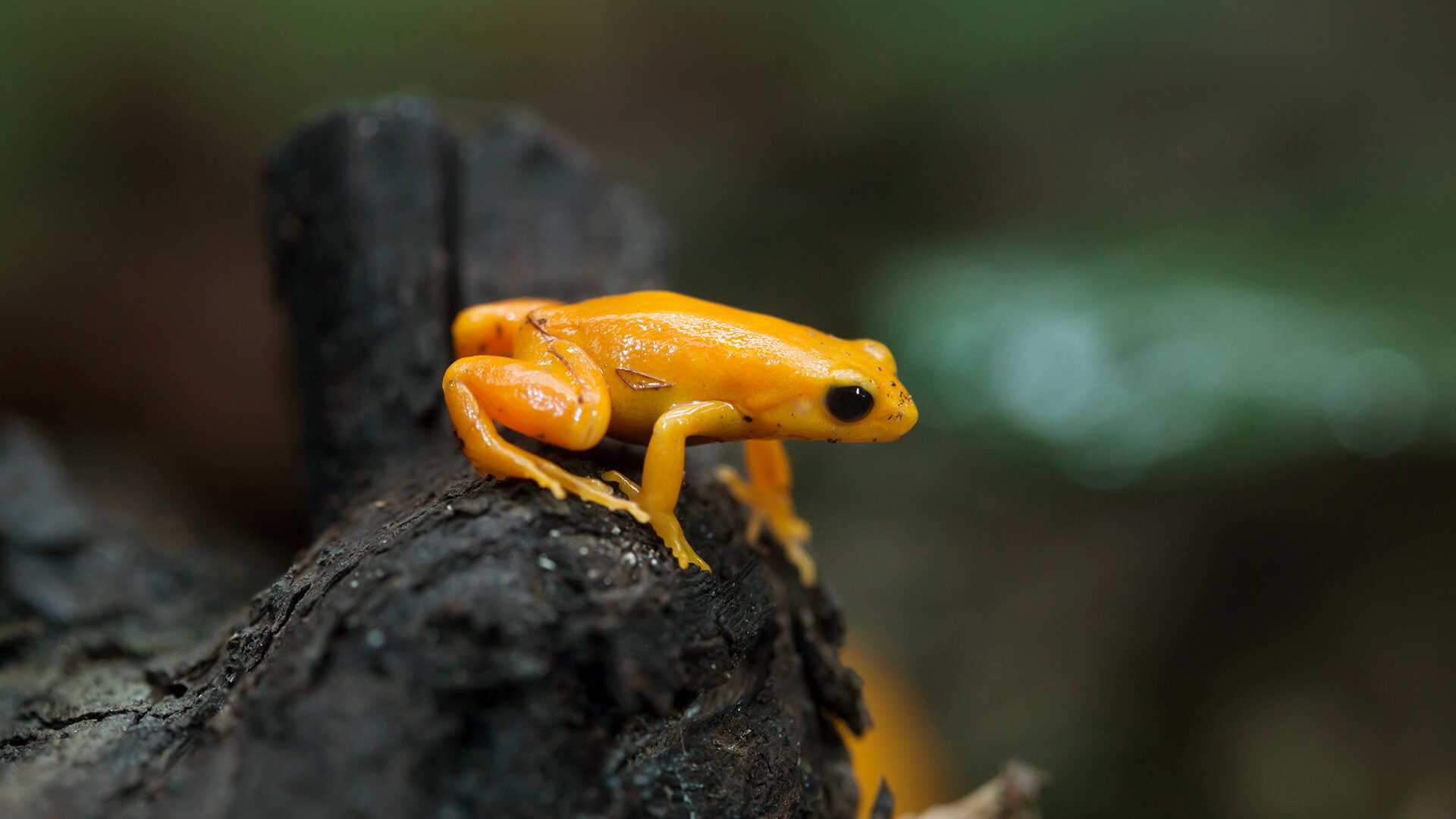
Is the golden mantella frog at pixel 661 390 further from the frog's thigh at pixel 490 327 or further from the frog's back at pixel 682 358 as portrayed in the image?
the frog's thigh at pixel 490 327

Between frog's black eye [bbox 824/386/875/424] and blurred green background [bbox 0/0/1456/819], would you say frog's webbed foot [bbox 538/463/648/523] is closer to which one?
frog's black eye [bbox 824/386/875/424]

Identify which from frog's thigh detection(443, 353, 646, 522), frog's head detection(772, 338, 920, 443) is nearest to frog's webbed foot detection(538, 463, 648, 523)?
frog's thigh detection(443, 353, 646, 522)

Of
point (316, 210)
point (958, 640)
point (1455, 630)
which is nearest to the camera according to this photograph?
point (316, 210)

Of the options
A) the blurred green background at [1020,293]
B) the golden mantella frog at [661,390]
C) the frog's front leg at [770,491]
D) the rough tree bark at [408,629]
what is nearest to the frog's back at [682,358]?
the golden mantella frog at [661,390]

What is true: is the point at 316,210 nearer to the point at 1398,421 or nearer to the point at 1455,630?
the point at 1398,421

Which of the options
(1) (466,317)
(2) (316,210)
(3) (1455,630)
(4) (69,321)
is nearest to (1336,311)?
(3) (1455,630)

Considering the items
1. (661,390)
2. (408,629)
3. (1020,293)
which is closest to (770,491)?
(661,390)
